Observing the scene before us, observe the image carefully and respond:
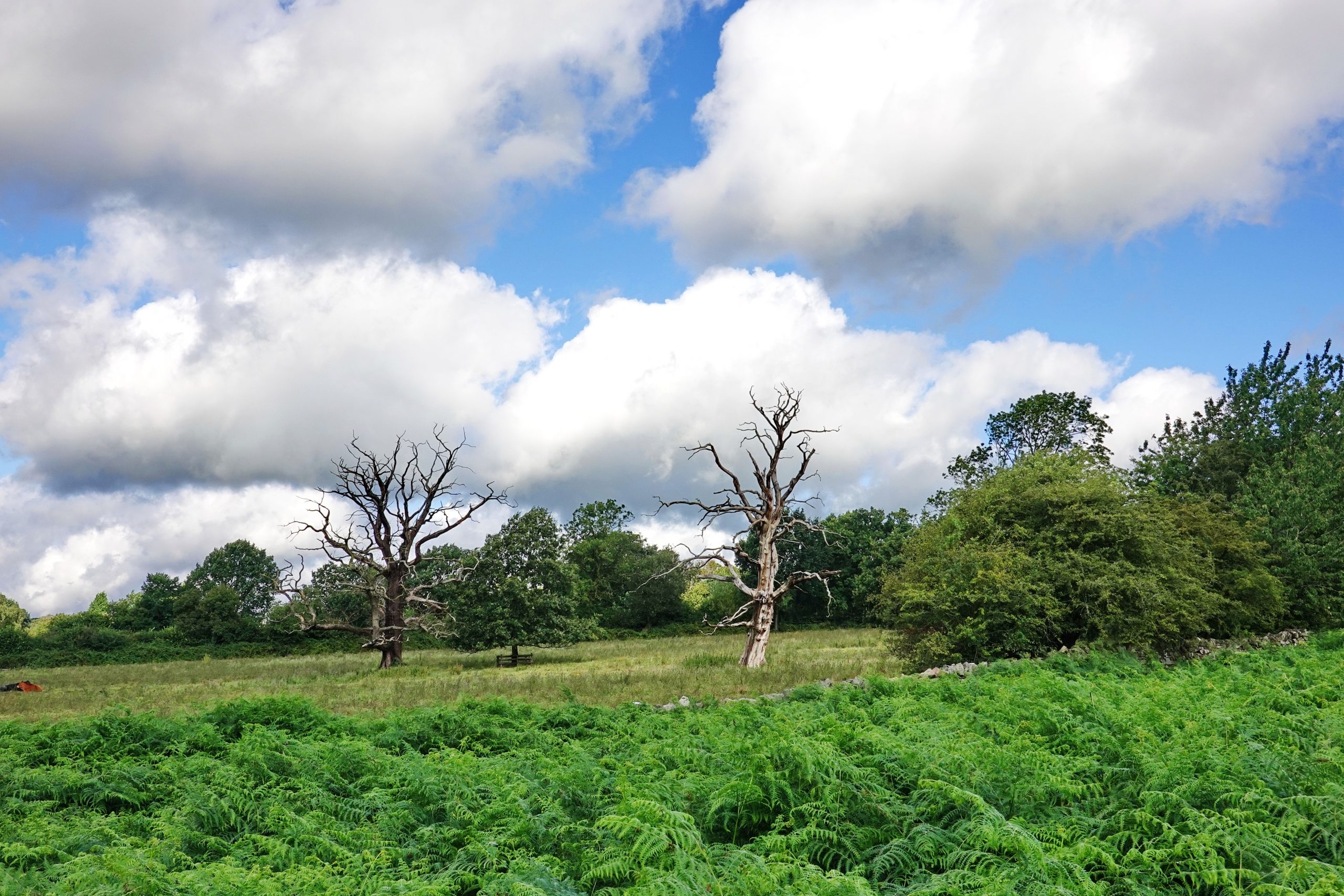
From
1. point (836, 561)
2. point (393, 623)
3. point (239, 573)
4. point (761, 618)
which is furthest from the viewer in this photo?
point (239, 573)

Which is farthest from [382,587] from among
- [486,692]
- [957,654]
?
[957,654]

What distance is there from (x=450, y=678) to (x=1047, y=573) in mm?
18986

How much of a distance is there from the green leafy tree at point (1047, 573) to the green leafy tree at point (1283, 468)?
24.0 ft

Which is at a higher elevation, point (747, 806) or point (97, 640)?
point (97, 640)

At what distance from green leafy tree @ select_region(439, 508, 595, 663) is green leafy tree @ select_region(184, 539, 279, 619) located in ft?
200

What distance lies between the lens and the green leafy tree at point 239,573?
8850 centimetres

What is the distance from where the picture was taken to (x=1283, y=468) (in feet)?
117

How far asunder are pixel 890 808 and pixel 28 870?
7.97m

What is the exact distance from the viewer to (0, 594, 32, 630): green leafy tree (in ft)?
300

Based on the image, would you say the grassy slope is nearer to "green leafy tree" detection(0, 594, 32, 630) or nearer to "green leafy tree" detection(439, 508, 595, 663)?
"green leafy tree" detection(439, 508, 595, 663)

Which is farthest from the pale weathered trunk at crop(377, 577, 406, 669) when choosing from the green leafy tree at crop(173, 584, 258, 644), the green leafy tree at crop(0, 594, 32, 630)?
the green leafy tree at crop(0, 594, 32, 630)

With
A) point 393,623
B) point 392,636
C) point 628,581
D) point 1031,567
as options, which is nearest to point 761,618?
point 1031,567

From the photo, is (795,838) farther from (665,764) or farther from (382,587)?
(382,587)

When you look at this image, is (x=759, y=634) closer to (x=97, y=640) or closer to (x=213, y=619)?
(x=97, y=640)
